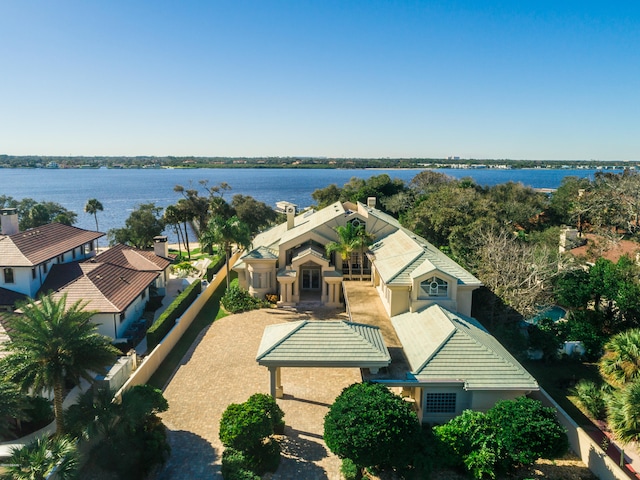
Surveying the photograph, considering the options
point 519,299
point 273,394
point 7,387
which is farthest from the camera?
point 519,299

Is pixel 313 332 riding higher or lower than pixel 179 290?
higher

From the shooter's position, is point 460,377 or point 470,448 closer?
point 470,448

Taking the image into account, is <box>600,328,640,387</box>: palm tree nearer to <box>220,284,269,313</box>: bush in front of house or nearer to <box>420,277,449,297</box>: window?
<box>420,277,449,297</box>: window

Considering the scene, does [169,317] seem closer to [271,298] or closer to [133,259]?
[271,298]

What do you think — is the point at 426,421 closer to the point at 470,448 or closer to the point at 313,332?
the point at 470,448

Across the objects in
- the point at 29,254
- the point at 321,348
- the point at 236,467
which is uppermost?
the point at 29,254

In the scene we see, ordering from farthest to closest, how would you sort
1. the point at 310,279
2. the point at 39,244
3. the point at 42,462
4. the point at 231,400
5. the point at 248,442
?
1. the point at 310,279
2. the point at 39,244
3. the point at 231,400
4. the point at 248,442
5. the point at 42,462

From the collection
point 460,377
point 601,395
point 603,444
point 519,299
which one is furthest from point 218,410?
point 519,299

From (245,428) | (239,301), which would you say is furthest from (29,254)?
(245,428)
